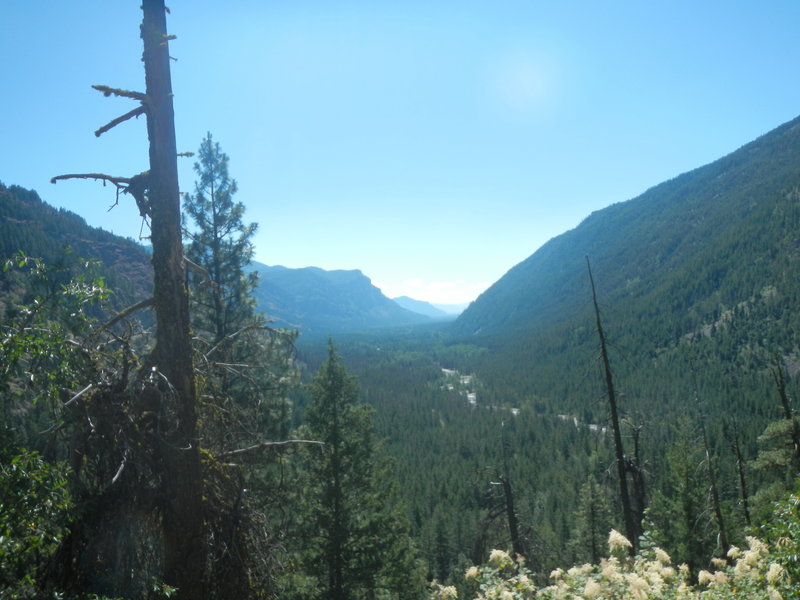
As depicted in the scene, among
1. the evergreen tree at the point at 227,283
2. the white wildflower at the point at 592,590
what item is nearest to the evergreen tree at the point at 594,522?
the evergreen tree at the point at 227,283

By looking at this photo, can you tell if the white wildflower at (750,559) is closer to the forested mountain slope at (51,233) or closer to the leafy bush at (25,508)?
the leafy bush at (25,508)

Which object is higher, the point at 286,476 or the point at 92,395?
the point at 92,395

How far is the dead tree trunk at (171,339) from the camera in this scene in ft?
13.4

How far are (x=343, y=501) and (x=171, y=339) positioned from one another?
8.83 m

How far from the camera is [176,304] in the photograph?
14.3 ft

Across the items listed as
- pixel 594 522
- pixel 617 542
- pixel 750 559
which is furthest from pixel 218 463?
pixel 594 522

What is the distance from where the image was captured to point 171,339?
4316mm

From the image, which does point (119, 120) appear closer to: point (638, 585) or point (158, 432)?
point (158, 432)

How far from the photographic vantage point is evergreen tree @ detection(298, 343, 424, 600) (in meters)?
11.4

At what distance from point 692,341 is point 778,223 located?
59.2 metres

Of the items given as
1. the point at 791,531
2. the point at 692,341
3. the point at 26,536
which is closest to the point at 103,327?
the point at 26,536

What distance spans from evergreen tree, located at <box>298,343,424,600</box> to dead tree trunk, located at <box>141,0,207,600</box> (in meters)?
7.11

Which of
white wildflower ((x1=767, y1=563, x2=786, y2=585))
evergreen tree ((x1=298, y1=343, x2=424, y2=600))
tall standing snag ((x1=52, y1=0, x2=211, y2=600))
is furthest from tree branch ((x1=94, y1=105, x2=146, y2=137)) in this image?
evergreen tree ((x1=298, y1=343, x2=424, y2=600))

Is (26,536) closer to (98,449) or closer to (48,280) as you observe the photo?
(98,449)
